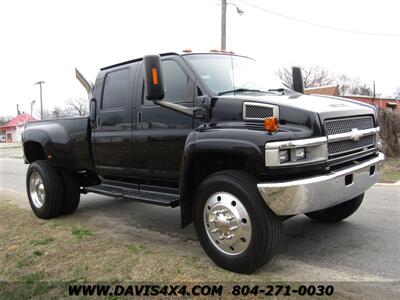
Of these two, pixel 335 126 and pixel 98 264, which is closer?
pixel 335 126

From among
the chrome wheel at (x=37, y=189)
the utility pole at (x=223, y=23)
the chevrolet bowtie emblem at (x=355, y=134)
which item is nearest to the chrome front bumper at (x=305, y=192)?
the chevrolet bowtie emblem at (x=355, y=134)

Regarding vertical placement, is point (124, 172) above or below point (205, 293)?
above

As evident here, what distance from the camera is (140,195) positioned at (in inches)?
202

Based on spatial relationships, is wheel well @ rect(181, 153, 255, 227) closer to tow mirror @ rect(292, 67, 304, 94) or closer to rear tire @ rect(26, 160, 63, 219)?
tow mirror @ rect(292, 67, 304, 94)

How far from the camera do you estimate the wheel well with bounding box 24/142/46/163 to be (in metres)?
7.17

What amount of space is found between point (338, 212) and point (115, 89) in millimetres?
3272

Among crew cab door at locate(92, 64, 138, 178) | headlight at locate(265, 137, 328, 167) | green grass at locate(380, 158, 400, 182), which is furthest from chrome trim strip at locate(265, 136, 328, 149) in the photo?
green grass at locate(380, 158, 400, 182)

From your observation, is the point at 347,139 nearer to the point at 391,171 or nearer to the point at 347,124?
the point at 347,124

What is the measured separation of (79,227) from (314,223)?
3206mm

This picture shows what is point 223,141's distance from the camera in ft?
13.0

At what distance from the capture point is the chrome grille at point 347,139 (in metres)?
3.93

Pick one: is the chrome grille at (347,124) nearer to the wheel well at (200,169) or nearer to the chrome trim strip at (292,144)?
the chrome trim strip at (292,144)

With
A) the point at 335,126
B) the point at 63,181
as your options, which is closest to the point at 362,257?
the point at 335,126

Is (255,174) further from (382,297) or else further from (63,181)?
(63,181)
